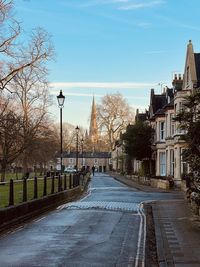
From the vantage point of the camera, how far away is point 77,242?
11969mm

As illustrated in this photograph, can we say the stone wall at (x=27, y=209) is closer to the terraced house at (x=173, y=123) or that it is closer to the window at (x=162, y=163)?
the terraced house at (x=173, y=123)

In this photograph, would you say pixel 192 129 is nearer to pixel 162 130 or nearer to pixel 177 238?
pixel 177 238

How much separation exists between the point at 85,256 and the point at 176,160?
36.9 metres

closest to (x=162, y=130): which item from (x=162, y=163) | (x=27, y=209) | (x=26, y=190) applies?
(x=162, y=163)

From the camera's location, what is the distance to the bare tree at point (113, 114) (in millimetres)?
116287

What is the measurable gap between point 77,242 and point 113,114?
106 metres

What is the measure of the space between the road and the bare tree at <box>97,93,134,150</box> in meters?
97.8

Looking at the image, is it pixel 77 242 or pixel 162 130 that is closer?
pixel 77 242

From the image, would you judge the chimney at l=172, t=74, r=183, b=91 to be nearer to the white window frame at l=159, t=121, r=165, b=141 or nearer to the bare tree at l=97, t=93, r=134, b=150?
the white window frame at l=159, t=121, r=165, b=141

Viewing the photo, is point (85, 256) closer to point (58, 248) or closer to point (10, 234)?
point (58, 248)

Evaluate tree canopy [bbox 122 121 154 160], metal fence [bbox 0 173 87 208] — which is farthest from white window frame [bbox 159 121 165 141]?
metal fence [bbox 0 173 87 208]

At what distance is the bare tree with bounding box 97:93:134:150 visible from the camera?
116 meters

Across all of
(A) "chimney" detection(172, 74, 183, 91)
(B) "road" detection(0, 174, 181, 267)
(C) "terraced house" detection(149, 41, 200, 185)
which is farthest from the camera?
(A) "chimney" detection(172, 74, 183, 91)

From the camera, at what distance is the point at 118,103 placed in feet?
383
